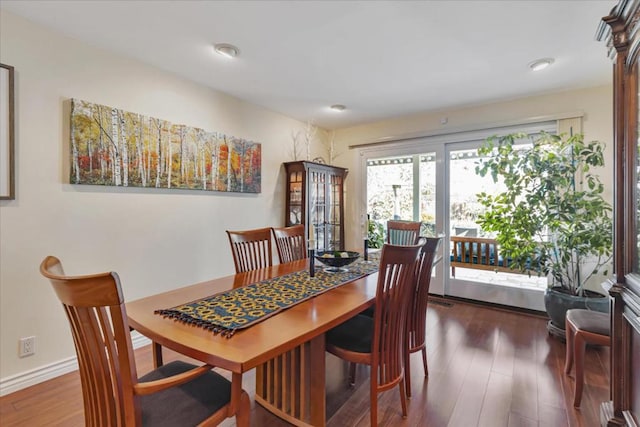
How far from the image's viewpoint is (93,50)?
7.88 ft

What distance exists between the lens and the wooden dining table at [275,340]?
3.45 feet

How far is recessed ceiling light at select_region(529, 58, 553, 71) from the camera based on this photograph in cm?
265

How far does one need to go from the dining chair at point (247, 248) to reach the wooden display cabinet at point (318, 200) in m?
Result: 1.33

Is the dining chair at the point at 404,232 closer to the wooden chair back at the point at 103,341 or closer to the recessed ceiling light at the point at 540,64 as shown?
the recessed ceiling light at the point at 540,64

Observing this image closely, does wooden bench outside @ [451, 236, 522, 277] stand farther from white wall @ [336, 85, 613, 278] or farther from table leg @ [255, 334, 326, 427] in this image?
table leg @ [255, 334, 326, 427]

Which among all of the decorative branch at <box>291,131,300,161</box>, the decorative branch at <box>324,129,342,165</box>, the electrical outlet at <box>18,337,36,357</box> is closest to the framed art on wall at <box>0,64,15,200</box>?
the electrical outlet at <box>18,337,36,357</box>

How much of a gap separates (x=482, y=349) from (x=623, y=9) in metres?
2.44

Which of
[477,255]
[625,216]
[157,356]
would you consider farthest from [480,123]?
[157,356]

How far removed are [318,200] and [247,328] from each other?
3.15 meters

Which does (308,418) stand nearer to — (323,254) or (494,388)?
(323,254)

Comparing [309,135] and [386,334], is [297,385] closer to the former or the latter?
[386,334]

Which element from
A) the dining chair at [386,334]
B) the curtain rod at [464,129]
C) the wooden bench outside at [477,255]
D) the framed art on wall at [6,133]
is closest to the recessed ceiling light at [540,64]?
the curtain rod at [464,129]

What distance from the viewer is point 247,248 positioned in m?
2.38

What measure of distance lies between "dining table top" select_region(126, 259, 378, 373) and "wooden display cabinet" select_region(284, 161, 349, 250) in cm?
222
